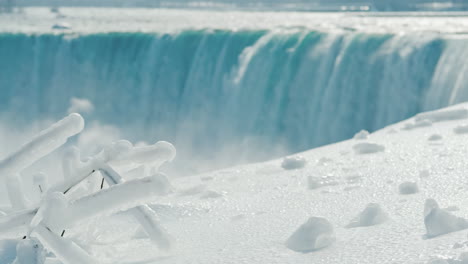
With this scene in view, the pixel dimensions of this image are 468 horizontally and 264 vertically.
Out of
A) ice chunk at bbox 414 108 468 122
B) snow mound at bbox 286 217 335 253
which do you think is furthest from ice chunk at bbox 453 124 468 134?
snow mound at bbox 286 217 335 253

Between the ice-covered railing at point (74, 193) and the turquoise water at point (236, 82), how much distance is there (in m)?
8.43

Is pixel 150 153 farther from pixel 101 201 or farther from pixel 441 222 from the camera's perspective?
pixel 441 222

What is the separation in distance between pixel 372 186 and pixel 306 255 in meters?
1.09

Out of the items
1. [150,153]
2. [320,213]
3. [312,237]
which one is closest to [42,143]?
[150,153]

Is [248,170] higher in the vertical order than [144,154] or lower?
higher

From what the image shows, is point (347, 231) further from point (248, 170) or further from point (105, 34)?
point (105, 34)

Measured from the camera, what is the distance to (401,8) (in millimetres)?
28953

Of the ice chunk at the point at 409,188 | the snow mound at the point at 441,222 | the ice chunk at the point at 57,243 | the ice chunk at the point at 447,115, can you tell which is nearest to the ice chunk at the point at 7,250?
the ice chunk at the point at 57,243

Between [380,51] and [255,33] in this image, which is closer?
[380,51]

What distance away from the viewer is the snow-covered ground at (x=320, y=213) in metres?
2.42

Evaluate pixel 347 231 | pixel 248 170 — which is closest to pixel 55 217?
pixel 347 231

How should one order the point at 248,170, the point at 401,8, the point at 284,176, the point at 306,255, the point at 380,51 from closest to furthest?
the point at 306,255, the point at 284,176, the point at 248,170, the point at 380,51, the point at 401,8

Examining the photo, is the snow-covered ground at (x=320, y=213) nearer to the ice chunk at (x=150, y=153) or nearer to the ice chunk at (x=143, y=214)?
the ice chunk at (x=143, y=214)

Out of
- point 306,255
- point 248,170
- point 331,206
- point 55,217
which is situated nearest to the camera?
point 55,217
